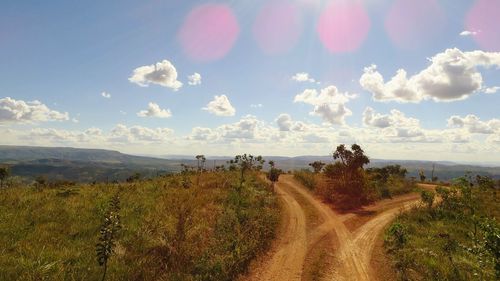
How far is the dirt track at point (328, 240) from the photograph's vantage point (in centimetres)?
1616

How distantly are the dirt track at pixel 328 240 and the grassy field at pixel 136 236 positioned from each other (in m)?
1.10

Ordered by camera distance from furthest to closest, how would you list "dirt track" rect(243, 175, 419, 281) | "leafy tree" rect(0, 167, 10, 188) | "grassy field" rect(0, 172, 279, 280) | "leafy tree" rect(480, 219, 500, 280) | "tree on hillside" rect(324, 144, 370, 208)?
"leafy tree" rect(0, 167, 10, 188) → "tree on hillside" rect(324, 144, 370, 208) → "dirt track" rect(243, 175, 419, 281) → "grassy field" rect(0, 172, 279, 280) → "leafy tree" rect(480, 219, 500, 280)

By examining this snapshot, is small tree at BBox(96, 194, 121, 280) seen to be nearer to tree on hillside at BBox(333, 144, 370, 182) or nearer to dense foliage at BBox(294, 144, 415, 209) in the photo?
dense foliage at BBox(294, 144, 415, 209)

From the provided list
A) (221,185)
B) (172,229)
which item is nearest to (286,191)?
(221,185)

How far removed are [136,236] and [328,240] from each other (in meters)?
11.8

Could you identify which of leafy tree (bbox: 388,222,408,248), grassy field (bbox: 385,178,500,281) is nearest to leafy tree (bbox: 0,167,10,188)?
leafy tree (bbox: 388,222,408,248)

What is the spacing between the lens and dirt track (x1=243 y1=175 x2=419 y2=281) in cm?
1616

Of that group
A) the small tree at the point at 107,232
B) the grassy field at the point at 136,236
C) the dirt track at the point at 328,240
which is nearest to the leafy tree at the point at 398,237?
the dirt track at the point at 328,240

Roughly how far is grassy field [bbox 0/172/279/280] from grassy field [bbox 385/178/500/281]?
7.88 m

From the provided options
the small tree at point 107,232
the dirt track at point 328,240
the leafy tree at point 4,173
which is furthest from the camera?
the leafy tree at point 4,173

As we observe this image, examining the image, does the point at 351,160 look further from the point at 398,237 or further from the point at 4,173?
the point at 4,173

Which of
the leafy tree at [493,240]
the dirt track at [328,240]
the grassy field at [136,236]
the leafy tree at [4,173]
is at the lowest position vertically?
the dirt track at [328,240]

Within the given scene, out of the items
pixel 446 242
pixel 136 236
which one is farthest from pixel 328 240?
pixel 136 236

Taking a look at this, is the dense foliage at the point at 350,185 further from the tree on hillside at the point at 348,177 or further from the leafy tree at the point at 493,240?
the leafy tree at the point at 493,240
